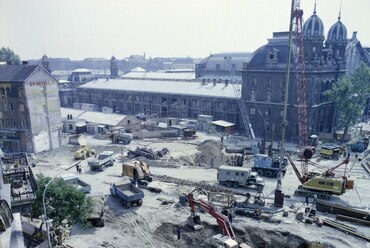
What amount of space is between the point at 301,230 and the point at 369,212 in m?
7.94

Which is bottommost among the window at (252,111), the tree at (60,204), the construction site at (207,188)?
the construction site at (207,188)

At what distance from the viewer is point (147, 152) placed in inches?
1966

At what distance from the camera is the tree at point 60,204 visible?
2495 centimetres

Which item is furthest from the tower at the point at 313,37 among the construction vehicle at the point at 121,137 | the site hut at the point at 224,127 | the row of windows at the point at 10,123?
the row of windows at the point at 10,123

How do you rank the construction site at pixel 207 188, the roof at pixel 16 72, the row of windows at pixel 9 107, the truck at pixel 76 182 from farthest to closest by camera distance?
the row of windows at pixel 9 107, the roof at pixel 16 72, the truck at pixel 76 182, the construction site at pixel 207 188

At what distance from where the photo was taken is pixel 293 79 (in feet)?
192

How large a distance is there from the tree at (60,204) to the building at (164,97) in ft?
161

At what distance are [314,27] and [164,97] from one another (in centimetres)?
4037

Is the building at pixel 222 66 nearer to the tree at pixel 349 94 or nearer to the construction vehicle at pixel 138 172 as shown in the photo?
the tree at pixel 349 94

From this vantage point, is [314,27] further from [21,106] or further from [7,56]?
[7,56]

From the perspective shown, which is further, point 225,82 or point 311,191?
point 225,82

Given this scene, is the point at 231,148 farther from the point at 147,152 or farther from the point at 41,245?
the point at 41,245

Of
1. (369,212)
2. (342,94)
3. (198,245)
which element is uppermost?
(342,94)

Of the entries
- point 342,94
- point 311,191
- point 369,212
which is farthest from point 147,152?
point 342,94
